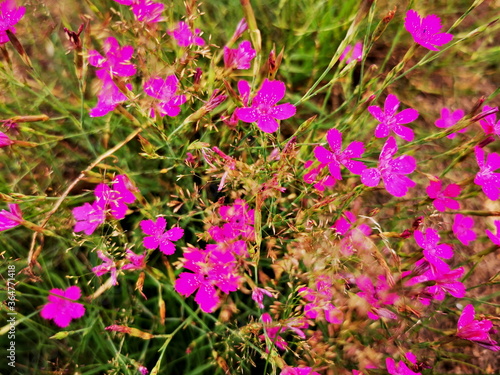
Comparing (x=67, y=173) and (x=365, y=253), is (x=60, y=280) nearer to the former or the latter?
(x=67, y=173)

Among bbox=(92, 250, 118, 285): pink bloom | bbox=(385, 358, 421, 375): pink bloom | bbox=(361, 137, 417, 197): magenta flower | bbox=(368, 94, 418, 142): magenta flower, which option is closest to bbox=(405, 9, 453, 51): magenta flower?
bbox=(368, 94, 418, 142): magenta flower

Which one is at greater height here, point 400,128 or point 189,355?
point 400,128

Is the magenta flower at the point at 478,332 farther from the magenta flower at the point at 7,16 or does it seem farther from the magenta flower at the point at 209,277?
the magenta flower at the point at 7,16

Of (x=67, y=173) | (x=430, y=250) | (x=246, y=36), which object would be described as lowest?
(x=430, y=250)

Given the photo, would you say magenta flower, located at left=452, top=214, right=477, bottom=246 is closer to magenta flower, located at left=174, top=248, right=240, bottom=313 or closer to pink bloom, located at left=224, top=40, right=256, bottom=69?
magenta flower, located at left=174, top=248, right=240, bottom=313

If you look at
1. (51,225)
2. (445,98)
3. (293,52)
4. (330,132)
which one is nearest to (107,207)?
(51,225)

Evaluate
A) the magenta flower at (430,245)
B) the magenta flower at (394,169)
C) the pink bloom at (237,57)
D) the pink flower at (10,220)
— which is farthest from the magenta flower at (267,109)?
the pink flower at (10,220)

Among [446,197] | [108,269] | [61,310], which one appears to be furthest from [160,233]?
[446,197]
